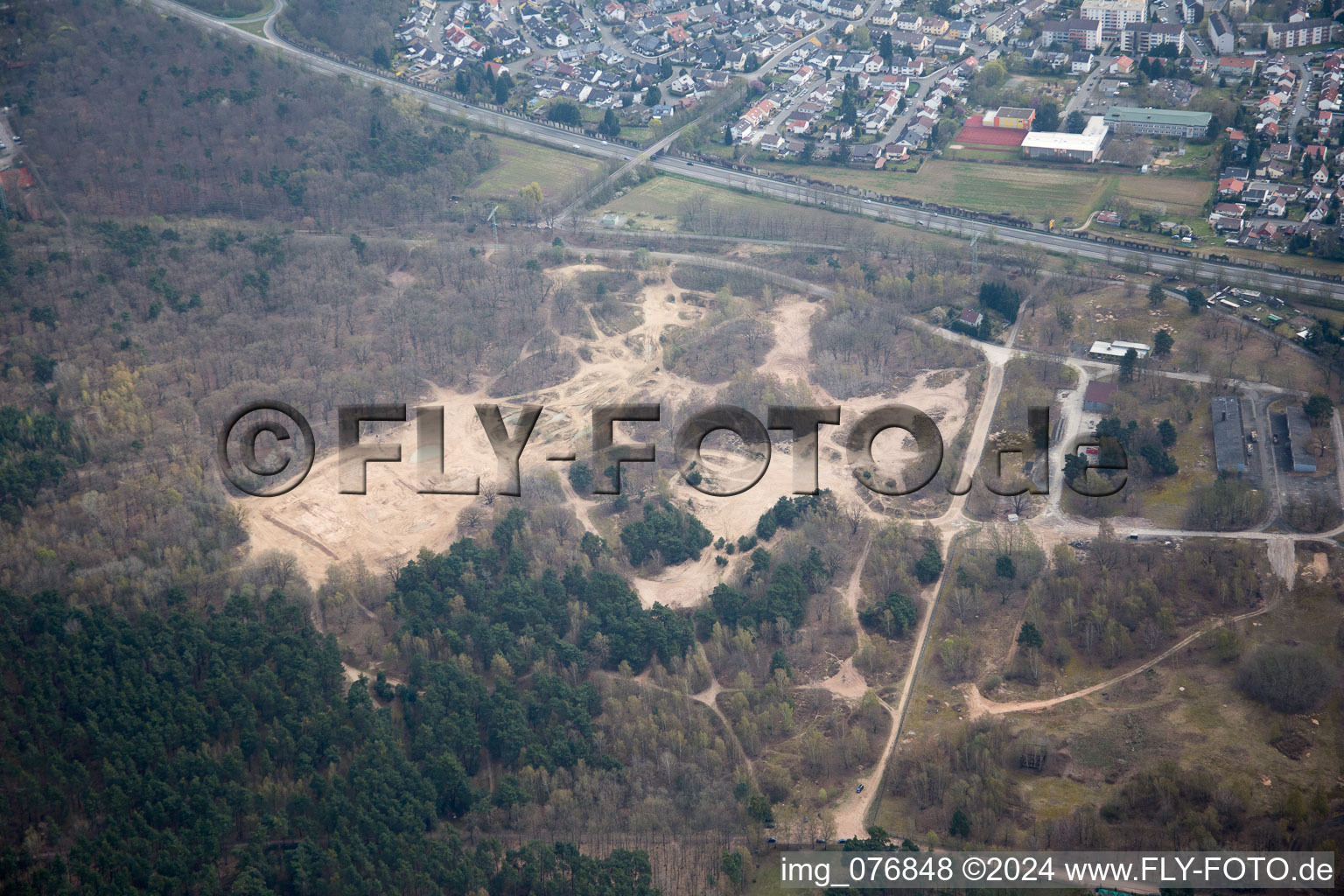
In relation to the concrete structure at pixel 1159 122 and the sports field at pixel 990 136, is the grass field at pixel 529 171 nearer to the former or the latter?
the sports field at pixel 990 136

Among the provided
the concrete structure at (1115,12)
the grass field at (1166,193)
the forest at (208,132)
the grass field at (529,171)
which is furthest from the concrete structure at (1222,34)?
the forest at (208,132)

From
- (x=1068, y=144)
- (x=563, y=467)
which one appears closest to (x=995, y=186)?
(x=1068, y=144)

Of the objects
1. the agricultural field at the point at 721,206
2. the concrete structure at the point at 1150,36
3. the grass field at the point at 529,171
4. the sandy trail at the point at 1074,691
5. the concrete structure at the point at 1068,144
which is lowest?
the sandy trail at the point at 1074,691

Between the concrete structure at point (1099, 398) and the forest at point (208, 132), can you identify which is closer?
the concrete structure at point (1099, 398)

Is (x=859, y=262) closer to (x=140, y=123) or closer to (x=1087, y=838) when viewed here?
(x=1087, y=838)

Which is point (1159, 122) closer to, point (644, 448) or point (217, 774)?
point (644, 448)

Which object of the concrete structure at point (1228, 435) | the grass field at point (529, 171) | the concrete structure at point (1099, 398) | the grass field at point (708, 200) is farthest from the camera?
the grass field at point (529, 171)

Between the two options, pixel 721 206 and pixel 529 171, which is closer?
pixel 721 206
